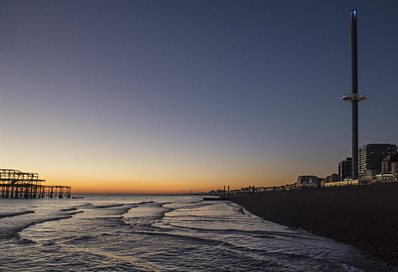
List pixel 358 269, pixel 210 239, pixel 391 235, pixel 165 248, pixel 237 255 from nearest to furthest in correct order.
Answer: pixel 358 269 → pixel 237 255 → pixel 391 235 → pixel 165 248 → pixel 210 239

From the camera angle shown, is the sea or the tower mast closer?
the sea

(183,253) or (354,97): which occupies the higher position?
(354,97)

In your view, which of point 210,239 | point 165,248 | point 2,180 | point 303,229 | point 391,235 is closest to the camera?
point 391,235

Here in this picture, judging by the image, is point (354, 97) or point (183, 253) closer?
point (183, 253)

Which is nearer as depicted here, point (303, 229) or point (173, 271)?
point (173, 271)

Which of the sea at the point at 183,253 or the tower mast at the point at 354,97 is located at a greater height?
the tower mast at the point at 354,97

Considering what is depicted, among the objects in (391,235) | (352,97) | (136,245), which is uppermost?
(352,97)

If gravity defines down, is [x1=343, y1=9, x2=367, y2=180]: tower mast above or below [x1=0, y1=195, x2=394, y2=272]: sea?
above

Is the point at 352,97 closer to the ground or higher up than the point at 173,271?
higher up

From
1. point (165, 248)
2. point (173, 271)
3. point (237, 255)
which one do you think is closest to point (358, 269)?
point (237, 255)

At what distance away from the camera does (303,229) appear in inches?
781

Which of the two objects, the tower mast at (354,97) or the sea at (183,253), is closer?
the sea at (183,253)

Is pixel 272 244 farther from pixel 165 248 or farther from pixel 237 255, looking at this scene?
pixel 165 248

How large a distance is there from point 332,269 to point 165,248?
6.95 metres
